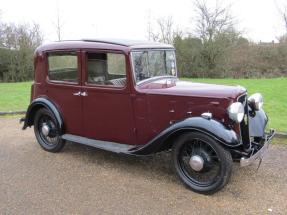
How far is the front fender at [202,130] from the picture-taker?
418cm

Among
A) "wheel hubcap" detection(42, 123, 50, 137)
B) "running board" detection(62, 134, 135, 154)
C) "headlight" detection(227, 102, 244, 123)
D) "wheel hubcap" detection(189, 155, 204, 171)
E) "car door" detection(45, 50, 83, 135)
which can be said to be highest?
"car door" detection(45, 50, 83, 135)

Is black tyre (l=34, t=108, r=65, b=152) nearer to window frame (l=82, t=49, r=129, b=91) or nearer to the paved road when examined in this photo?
the paved road

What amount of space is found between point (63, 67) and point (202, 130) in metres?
2.65

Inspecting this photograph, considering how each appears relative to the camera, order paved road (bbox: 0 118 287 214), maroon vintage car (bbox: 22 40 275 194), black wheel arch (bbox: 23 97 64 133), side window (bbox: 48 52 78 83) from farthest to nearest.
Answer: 1. black wheel arch (bbox: 23 97 64 133)
2. side window (bbox: 48 52 78 83)
3. maroon vintage car (bbox: 22 40 275 194)
4. paved road (bbox: 0 118 287 214)

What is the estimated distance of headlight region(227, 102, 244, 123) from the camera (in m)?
4.26

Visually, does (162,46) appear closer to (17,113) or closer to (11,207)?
(11,207)

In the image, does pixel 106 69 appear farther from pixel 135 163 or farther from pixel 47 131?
pixel 47 131

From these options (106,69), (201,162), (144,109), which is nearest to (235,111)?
(201,162)

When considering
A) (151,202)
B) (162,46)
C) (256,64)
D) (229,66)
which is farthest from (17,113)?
(256,64)

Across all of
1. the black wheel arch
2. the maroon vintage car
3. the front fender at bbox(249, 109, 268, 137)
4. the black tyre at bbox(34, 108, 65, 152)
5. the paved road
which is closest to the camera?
the paved road

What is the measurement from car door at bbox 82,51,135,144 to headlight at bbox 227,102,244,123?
55.2 inches

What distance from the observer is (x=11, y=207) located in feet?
13.5

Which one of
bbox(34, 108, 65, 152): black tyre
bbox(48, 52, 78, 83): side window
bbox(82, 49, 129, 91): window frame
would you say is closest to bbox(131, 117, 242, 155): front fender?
bbox(82, 49, 129, 91): window frame

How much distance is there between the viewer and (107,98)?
5.21 metres
